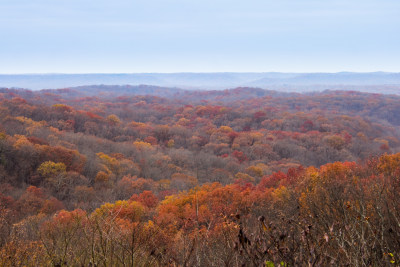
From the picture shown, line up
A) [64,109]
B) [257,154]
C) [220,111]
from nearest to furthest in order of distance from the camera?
1. [257,154]
2. [64,109]
3. [220,111]

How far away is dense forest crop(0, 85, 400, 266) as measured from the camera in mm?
3760

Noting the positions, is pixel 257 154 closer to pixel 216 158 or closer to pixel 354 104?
pixel 216 158

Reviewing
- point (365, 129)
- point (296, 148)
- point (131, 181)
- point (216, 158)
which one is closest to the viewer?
point (131, 181)

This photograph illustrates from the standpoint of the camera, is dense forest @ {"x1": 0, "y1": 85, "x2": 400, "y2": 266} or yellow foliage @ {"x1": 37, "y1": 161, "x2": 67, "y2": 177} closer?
dense forest @ {"x1": 0, "y1": 85, "x2": 400, "y2": 266}

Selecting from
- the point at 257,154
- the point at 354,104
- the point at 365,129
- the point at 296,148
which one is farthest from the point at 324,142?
the point at 354,104

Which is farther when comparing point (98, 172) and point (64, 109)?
point (64, 109)

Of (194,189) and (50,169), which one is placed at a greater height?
(194,189)

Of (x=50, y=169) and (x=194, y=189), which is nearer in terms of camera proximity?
(x=194, y=189)

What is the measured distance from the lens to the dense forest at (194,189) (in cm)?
376

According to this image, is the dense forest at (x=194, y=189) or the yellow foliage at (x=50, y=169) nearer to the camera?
the dense forest at (x=194, y=189)

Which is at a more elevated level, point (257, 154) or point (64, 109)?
point (64, 109)

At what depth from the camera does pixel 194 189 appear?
2967 cm

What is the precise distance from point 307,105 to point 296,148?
262 ft

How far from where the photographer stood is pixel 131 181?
40.4 meters
